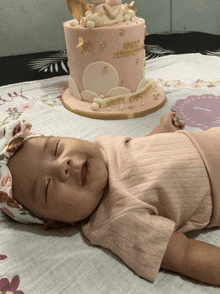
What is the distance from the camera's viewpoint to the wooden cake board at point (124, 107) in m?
1.30

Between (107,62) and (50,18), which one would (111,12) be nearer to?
(107,62)

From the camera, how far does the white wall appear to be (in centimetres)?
228

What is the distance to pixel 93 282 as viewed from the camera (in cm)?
59

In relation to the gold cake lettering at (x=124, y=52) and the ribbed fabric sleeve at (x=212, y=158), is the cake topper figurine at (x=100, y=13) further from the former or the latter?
the ribbed fabric sleeve at (x=212, y=158)

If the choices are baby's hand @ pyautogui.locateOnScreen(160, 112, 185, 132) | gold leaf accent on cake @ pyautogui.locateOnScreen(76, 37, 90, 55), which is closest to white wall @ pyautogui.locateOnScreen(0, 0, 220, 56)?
gold leaf accent on cake @ pyautogui.locateOnScreen(76, 37, 90, 55)

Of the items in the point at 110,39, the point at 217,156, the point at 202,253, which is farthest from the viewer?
the point at 110,39

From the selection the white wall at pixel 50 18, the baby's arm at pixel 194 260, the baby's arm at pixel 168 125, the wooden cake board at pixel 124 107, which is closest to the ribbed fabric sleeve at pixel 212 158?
the baby's arm at pixel 194 260

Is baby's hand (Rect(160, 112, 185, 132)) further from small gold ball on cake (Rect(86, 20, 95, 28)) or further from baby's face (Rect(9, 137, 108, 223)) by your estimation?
small gold ball on cake (Rect(86, 20, 95, 28))

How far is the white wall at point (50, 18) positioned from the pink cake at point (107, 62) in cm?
123

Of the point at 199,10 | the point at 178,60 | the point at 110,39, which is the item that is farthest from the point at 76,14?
the point at 199,10

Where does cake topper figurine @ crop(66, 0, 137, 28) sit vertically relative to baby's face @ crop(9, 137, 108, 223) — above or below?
above

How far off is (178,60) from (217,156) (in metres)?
1.36

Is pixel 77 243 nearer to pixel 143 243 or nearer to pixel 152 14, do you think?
pixel 143 243

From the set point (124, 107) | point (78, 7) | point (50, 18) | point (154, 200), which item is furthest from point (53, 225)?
point (50, 18)
